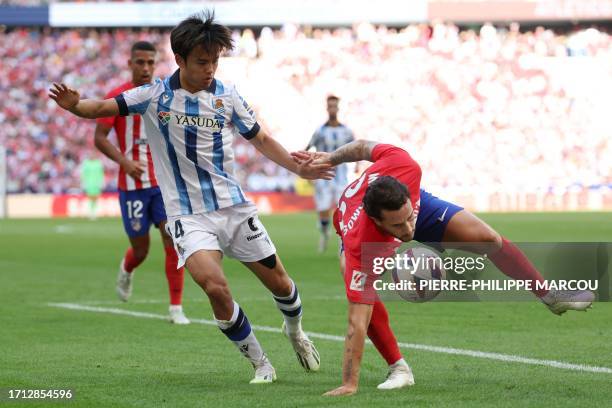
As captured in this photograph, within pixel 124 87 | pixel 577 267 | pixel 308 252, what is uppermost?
pixel 124 87

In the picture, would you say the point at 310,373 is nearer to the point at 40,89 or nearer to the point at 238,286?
the point at 238,286

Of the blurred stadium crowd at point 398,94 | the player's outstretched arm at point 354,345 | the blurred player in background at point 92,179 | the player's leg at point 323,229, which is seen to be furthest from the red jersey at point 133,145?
the blurred stadium crowd at point 398,94

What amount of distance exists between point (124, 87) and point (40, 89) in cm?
3170

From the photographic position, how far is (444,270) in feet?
23.3

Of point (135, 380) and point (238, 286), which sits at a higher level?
point (135, 380)

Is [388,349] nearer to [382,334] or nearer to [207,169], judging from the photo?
[382,334]

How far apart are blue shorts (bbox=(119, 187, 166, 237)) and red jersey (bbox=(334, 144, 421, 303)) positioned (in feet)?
13.4

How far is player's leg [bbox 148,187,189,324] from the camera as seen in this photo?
10.3 meters

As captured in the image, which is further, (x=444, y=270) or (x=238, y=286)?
(x=238, y=286)

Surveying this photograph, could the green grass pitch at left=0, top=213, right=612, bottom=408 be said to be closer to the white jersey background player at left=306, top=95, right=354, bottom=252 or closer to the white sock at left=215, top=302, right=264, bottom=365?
the white sock at left=215, top=302, right=264, bottom=365

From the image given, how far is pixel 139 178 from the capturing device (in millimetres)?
10500

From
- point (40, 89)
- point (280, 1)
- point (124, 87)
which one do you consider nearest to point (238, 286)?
point (124, 87)

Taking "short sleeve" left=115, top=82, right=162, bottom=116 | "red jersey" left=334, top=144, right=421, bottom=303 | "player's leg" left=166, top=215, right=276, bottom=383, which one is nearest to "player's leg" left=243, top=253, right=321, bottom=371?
"player's leg" left=166, top=215, right=276, bottom=383

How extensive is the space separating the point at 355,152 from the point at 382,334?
1135mm
